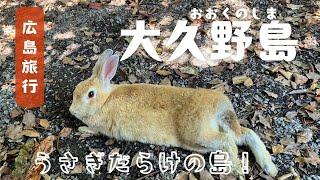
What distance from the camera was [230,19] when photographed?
177 inches

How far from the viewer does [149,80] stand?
3916mm

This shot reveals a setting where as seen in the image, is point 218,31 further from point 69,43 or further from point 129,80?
point 69,43

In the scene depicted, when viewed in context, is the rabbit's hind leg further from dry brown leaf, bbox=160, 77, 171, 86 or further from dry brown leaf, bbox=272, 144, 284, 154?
dry brown leaf, bbox=160, 77, 171, 86

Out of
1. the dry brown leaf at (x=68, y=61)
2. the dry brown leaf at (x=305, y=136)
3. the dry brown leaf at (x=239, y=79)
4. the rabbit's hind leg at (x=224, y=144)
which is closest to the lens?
the rabbit's hind leg at (x=224, y=144)

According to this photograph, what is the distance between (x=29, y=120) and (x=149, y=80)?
36.1 inches

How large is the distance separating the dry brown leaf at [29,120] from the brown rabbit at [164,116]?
0.44 meters

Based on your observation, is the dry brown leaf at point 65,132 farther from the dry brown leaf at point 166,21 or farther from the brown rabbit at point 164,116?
the dry brown leaf at point 166,21

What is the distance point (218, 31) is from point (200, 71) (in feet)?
1.55

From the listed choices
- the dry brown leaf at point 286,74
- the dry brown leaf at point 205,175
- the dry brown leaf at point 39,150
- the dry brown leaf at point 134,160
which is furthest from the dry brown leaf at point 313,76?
the dry brown leaf at point 39,150

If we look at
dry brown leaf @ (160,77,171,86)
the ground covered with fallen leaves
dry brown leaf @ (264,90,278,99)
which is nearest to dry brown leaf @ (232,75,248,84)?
the ground covered with fallen leaves

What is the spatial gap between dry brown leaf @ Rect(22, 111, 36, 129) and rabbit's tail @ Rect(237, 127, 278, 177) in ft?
4.70

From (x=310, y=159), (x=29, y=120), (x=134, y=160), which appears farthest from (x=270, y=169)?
(x=29, y=120)

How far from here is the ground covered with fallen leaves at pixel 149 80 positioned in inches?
130

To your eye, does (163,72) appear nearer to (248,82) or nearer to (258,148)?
(248,82)
